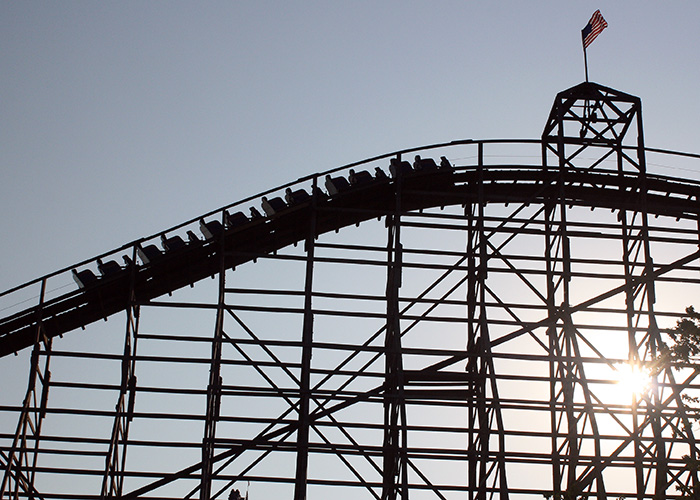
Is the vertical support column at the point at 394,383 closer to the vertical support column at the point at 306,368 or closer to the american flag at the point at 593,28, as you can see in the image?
the vertical support column at the point at 306,368

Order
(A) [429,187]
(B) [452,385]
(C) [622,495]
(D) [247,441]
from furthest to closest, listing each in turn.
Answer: (A) [429,187] < (B) [452,385] < (D) [247,441] < (C) [622,495]

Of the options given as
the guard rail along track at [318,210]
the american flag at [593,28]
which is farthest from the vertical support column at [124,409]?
the american flag at [593,28]

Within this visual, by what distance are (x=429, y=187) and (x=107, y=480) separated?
9.39 m

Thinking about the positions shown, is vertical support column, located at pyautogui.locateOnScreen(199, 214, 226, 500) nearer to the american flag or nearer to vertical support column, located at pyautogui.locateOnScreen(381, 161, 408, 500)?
A: vertical support column, located at pyautogui.locateOnScreen(381, 161, 408, 500)

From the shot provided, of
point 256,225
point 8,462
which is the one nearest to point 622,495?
point 256,225

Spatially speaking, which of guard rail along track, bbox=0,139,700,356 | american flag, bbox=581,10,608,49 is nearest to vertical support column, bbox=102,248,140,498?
guard rail along track, bbox=0,139,700,356

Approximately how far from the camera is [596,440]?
22.2 m

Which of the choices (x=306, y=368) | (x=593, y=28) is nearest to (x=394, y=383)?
(x=306, y=368)

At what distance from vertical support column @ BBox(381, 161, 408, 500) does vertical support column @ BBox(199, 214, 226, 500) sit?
332 centimetres

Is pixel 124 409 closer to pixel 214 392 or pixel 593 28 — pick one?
pixel 214 392

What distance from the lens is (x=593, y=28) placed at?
2688 cm

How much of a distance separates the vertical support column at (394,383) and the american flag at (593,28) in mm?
6172

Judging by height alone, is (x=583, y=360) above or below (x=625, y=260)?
below

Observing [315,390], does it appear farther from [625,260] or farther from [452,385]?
[625,260]
